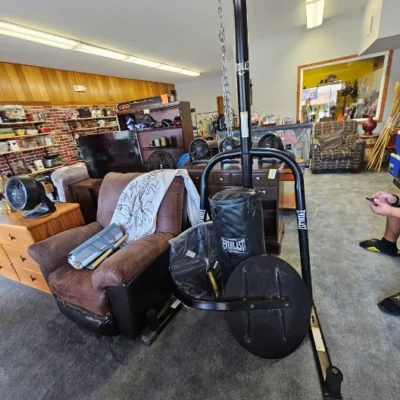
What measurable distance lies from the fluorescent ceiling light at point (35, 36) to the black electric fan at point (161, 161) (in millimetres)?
2794

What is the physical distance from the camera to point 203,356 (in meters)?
1.27

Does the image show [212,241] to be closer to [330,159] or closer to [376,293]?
[376,293]

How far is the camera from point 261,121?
4.89 metres

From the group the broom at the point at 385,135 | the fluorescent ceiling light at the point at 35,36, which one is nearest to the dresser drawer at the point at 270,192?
the broom at the point at 385,135

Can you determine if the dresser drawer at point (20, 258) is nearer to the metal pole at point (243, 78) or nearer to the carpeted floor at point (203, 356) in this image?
the carpeted floor at point (203, 356)

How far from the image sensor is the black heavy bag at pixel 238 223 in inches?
43.8

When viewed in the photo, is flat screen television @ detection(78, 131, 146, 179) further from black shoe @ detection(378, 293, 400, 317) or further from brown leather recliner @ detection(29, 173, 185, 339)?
black shoe @ detection(378, 293, 400, 317)

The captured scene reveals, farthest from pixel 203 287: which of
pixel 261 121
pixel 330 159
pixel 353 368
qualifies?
pixel 261 121

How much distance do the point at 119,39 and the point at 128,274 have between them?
4.52 metres

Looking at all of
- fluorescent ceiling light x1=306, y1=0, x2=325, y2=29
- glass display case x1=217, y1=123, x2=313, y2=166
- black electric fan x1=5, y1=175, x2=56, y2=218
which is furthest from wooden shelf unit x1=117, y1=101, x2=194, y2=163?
fluorescent ceiling light x1=306, y1=0, x2=325, y2=29

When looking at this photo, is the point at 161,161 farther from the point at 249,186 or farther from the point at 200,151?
the point at 249,186

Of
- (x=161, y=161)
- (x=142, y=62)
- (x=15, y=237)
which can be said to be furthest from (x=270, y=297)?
(x=142, y=62)

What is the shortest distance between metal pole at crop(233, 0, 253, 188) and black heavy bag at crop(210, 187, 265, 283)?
19 cm

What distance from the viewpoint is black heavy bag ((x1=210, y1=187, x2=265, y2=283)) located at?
1111mm
